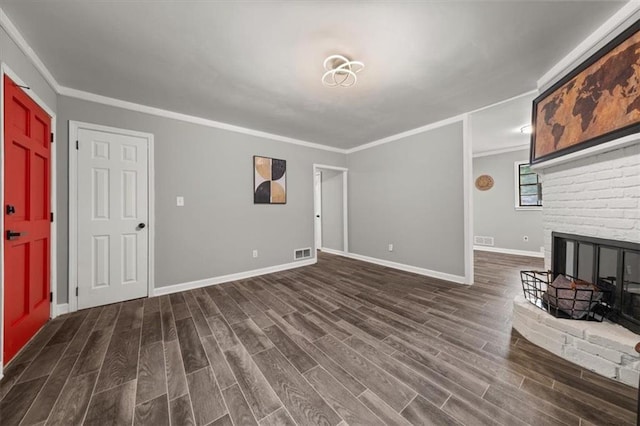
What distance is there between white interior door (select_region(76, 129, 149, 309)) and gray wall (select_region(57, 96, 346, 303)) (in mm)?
133

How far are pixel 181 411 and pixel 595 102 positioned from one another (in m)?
3.53

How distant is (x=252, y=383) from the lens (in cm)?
145

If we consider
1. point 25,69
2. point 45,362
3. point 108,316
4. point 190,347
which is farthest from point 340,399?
point 25,69

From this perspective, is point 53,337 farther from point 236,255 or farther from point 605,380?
point 605,380

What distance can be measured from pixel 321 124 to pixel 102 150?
283 centimetres

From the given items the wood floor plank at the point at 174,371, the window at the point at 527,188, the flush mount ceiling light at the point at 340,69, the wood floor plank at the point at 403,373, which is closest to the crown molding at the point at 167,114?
the flush mount ceiling light at the point at 340,69

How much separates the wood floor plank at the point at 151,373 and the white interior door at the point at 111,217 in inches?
53.5

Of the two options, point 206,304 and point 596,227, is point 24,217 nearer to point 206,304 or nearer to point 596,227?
point 206,304

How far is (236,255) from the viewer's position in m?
3.61

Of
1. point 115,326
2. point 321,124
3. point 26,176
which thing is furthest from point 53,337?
point 321,124

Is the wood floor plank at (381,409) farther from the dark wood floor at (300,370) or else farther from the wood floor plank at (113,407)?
the wood floor plank at (113,407)

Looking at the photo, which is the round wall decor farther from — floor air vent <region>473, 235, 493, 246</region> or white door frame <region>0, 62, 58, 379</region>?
white door frame <region>0, 62, 58, 379</region>

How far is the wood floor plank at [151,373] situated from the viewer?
1.37m

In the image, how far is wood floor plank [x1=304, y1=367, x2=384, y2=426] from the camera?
3.88 feet
